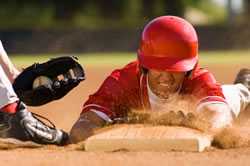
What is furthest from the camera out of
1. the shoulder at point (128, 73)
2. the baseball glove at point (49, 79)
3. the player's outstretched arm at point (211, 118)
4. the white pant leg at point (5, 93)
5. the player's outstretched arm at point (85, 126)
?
the shoulder at point (128, 73)

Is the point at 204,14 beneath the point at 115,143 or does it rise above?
beneath

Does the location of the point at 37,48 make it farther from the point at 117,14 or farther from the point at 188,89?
the point at 188,89

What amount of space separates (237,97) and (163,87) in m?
1.32

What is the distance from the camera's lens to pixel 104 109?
6781 millimetres

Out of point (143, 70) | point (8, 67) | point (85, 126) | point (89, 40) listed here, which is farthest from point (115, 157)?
point (89, 40)

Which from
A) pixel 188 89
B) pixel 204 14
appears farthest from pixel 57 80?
pixel 204 14

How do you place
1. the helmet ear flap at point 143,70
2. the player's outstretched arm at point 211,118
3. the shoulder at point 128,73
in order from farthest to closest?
the shoulder at point 128,73 → the helmet ear flap at point 143,70 → the player's outstretched arm at point 211,118

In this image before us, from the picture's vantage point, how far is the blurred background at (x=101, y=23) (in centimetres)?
2716

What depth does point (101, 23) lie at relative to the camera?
3538 centimetres

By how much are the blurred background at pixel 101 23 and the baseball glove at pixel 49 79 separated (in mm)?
19798

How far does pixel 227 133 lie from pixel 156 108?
0.68 meters

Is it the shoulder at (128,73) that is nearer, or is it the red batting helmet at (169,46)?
the red batting helmet at (169,46)

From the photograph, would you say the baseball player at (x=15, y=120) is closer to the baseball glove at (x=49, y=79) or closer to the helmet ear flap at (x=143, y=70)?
the baseball glove at (x=49, y=79)

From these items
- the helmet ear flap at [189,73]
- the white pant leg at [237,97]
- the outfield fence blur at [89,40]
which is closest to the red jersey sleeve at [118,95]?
the helmet ear flap at [189,73]
